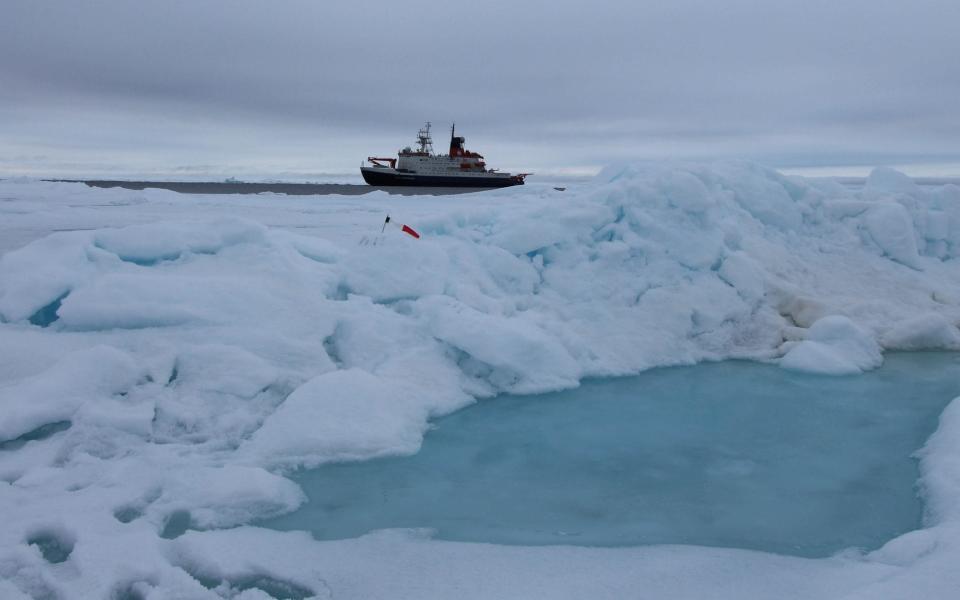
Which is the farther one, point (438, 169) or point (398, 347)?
point (438, 169)

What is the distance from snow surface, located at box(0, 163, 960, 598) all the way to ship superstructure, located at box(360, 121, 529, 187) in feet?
134

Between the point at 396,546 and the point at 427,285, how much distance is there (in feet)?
11.1

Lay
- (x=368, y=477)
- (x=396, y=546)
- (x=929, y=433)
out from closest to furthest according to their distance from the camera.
→ (x=396, y=546) → (x=368, y=477) → (x=929, y=433)

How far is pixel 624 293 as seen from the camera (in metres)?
7.11

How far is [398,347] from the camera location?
561 centimetres

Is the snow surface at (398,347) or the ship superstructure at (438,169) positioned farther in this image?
the ship superstructure at (438,169)

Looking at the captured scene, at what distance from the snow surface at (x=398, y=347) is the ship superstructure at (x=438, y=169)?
40964 mm

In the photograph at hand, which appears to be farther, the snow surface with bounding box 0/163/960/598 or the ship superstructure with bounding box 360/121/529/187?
the ship superstructure with bounding box 360/121/529/187

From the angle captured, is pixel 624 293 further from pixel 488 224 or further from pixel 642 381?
pixel 488 224

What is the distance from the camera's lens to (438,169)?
5006cm

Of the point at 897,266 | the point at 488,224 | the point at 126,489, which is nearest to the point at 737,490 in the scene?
the point at 126,489

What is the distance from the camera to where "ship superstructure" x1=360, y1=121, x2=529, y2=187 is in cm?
4988

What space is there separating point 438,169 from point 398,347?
45.6 m

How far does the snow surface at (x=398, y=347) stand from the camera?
2.98m
